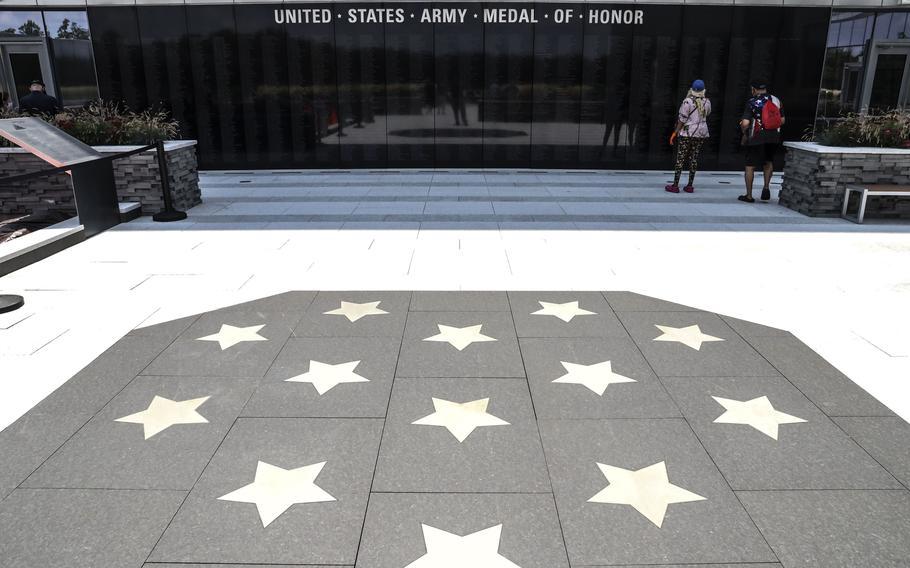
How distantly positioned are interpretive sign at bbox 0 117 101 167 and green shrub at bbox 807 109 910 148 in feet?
38.9

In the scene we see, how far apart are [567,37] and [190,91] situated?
8966 mm

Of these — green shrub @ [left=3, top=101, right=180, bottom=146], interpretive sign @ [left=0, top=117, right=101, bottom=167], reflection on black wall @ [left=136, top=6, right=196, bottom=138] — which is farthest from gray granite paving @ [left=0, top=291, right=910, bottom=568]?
reflection on black wall @ [left=136, top=6, right=196, bottom=138]

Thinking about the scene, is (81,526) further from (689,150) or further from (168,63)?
(168,63)

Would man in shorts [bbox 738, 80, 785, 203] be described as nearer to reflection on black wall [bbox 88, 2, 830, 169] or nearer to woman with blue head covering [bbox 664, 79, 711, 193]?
woman with blue head covering [bbox 664, 79, 711, 193]

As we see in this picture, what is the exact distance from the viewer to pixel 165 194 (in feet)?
33.6

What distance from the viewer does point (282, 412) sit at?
435 cm

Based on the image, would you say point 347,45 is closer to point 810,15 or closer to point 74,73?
point 74,73

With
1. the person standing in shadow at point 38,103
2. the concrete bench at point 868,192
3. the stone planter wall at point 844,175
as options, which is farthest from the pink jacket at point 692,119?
the person standing in shadow at point 38,103

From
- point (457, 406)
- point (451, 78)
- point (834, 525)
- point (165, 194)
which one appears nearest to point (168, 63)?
point (165, 194)

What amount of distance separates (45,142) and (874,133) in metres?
12.7

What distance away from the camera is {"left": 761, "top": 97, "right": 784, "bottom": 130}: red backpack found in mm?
10914

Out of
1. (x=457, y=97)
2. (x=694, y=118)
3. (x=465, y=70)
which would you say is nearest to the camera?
(x=694, y=118)

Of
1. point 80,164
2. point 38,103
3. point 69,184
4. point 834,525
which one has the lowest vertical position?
point 834,525

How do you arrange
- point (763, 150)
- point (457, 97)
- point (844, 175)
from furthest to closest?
point (457, 97)
point (763, 150)
point (844, 175)
